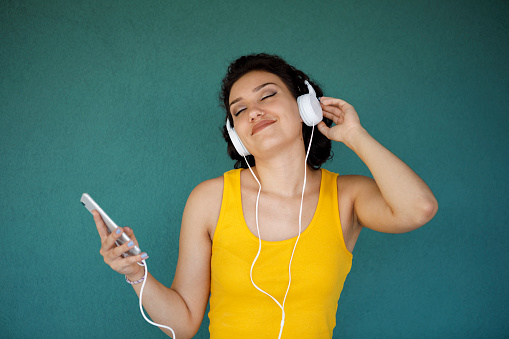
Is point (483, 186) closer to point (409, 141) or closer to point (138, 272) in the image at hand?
point (409, 141)

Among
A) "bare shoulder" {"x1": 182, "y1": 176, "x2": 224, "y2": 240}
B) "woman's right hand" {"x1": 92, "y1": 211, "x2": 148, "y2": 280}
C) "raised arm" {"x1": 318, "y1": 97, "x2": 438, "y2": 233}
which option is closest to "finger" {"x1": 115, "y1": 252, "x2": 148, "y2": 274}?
"woman's right hand" {"x1": 92, "y1": 211, "x2": 148, "y2": 280}

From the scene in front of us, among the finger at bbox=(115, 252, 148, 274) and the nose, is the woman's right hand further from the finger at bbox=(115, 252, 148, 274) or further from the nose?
the nose

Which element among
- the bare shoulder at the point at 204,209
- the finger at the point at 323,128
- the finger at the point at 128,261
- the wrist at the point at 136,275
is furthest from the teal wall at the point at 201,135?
the finger at the point at 128,261

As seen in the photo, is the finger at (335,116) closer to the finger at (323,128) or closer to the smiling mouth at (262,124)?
the finger at (323,128)

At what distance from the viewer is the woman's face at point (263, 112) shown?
1337mm

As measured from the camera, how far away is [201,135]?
1844 mm

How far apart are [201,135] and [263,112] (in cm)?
59

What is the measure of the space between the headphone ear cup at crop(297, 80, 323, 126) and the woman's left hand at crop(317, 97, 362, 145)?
65 mm

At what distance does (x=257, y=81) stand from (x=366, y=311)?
4.42ft

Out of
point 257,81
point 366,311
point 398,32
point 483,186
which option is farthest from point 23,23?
point 483,186

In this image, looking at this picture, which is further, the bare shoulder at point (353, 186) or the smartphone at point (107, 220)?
the bare shoulder at point (353, 186)

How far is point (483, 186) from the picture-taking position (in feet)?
6.54

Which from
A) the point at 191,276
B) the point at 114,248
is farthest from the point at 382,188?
the point at 114,248

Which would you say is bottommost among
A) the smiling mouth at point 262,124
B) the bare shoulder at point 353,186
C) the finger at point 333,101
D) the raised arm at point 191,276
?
the raised arm at point 191,276
